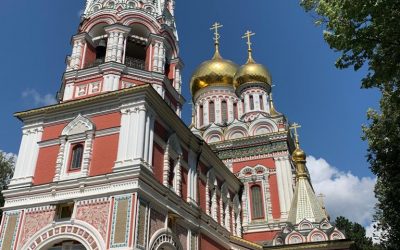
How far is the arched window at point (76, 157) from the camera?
1191 centimetres

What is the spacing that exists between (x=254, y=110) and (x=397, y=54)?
16.2 metres

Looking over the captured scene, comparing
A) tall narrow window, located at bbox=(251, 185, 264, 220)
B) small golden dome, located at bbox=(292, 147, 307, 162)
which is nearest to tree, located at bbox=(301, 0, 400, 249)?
small golden dome, located at bbox=(292, 147, 307, 162)

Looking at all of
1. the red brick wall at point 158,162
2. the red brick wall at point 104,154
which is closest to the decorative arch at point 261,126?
the red brick wall at point 158,162

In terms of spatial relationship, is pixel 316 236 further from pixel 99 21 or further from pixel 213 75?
pixel 213 75

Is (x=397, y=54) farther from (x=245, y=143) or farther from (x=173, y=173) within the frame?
(x=245, y=143)

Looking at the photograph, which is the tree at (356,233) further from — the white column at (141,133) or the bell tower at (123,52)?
the white column at (141,133)

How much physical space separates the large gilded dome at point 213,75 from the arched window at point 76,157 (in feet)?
51.1

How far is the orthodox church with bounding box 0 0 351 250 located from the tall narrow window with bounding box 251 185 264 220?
0.05 metres

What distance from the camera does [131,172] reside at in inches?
423

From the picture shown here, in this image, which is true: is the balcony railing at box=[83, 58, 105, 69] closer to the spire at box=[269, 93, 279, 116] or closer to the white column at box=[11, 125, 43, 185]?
the white column at box=[11, 125, 43, 185]

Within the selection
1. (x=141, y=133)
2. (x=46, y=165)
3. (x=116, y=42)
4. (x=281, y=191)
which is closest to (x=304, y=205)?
(x=281, y=191)

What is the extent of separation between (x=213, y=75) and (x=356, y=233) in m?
16.8

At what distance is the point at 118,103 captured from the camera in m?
12.3

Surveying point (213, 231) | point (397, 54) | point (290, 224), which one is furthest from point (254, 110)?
point (397, 54)
